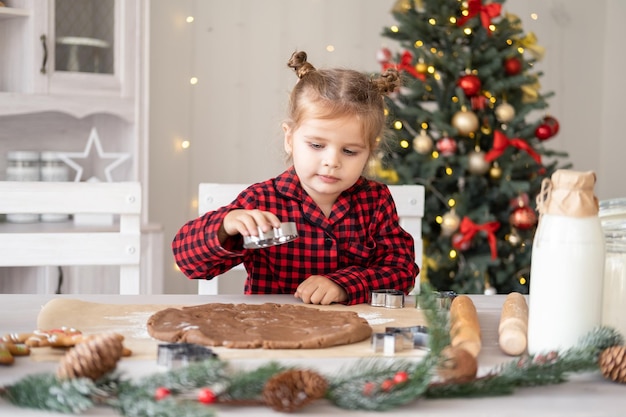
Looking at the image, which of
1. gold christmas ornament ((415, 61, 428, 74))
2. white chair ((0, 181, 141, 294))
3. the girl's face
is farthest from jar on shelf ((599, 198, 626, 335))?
gold christmas ornament ((415, 61, 428, 74))

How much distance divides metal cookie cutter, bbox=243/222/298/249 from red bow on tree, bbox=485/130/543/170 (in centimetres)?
185

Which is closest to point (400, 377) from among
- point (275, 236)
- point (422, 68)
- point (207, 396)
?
point (207, 396)

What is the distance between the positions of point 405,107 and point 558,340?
7.31ft

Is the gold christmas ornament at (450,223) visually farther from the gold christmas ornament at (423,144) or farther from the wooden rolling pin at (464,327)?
the wooden rolling pin at (464,327)

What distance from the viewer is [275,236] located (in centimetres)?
118

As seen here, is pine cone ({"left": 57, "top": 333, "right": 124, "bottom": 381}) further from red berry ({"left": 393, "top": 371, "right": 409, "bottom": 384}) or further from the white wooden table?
red berry ({"left": 393, "top": 371, "right": 409, "bottom": 384})

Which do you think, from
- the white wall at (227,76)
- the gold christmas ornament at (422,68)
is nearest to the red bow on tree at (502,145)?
the gold christmas ornament at (422,68)

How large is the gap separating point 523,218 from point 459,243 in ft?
0.76

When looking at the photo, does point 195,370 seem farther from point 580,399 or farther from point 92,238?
point 92,238

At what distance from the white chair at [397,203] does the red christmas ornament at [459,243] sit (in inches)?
47.6

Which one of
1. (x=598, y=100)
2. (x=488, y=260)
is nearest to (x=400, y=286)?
(x=488, y=260)

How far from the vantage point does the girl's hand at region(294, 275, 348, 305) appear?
1.28 m

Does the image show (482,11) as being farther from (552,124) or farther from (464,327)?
(464,327)

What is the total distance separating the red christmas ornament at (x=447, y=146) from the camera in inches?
117
